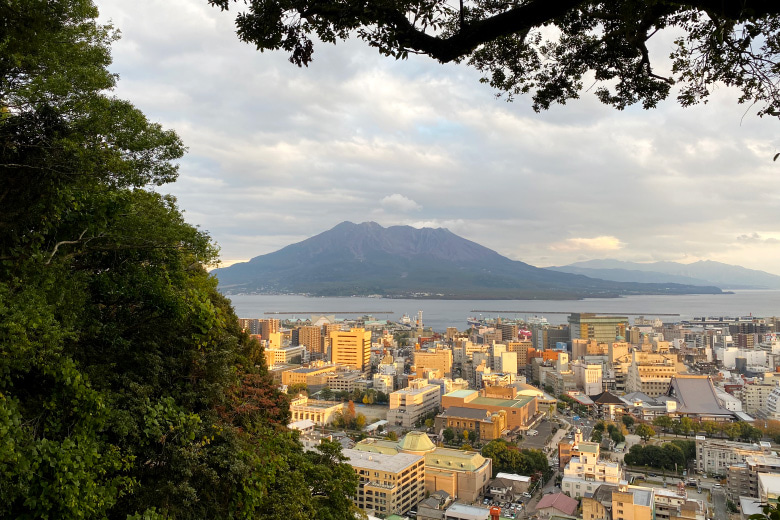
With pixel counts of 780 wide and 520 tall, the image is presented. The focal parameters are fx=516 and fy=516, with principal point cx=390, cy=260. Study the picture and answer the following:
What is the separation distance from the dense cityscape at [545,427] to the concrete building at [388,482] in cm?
2

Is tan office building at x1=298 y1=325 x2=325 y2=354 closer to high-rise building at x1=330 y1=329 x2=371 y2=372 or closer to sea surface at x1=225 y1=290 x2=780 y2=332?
high-rise building at x1=330 y1=329 x2=371 y2=372

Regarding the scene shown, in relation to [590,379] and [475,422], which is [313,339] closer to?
[590,379]

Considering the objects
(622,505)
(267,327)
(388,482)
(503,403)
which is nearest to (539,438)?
(503,403)

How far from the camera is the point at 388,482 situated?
9344 mm

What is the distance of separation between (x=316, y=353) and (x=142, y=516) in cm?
2953

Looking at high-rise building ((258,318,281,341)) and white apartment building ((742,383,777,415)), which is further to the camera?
high-rise building ((258,318,281,341))

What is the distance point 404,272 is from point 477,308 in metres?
34.6

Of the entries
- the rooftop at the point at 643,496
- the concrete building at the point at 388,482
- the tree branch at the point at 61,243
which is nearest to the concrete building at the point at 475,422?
the concrete building at the point at 388,482

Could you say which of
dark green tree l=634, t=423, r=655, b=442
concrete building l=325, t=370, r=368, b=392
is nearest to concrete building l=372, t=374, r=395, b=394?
concrete building l=325, t=370, r=368, b=392

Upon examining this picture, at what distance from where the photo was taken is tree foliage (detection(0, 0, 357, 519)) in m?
1.85

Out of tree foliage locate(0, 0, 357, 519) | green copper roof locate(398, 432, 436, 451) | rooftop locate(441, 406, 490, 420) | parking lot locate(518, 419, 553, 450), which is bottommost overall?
parking lot locate(518, 419, 553, 450)

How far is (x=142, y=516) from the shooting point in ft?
6.89

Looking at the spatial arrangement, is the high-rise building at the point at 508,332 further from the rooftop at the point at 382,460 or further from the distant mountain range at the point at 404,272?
the distant mountain range at the point at 404,272

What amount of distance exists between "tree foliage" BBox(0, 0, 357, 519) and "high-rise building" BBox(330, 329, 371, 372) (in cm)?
2393
